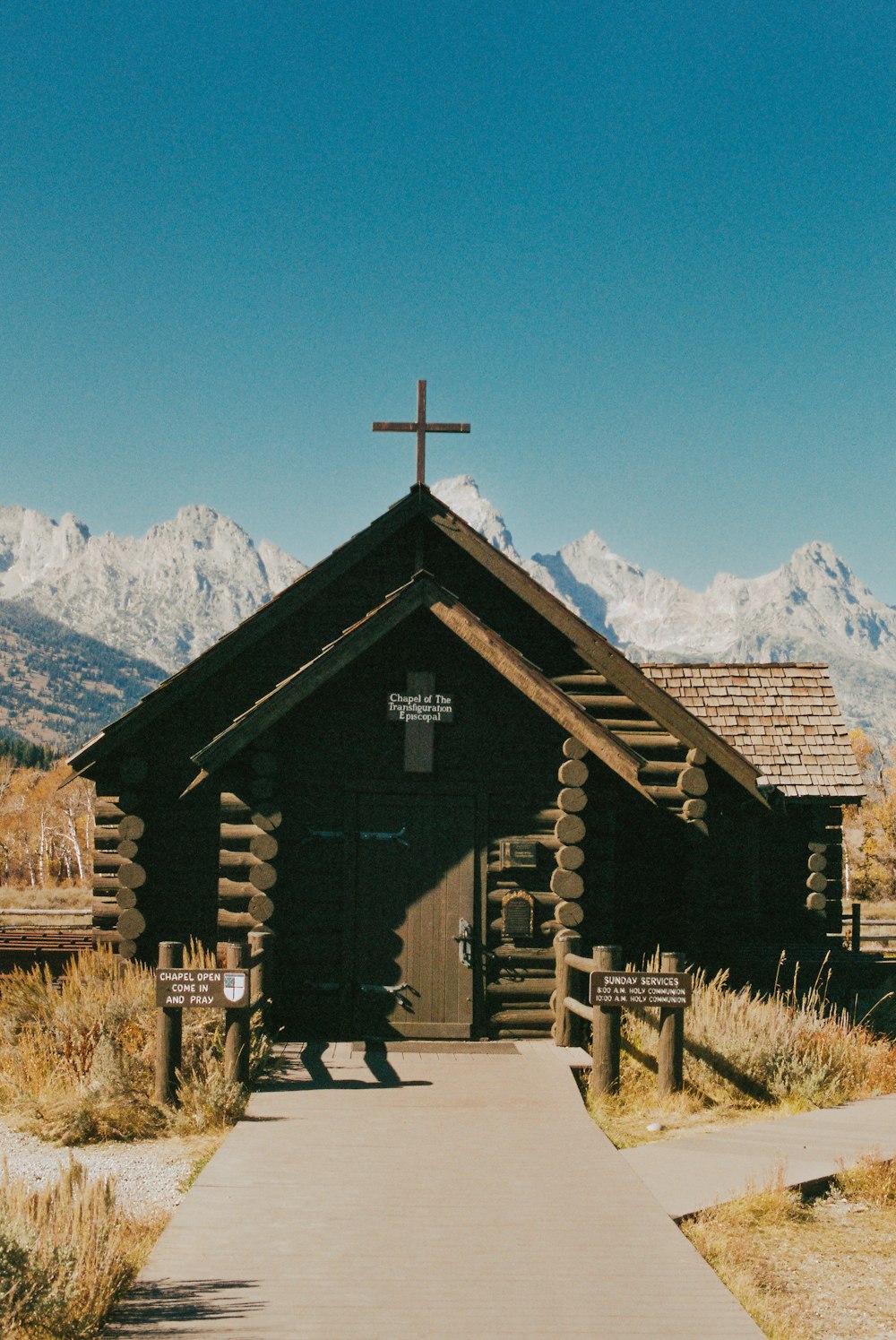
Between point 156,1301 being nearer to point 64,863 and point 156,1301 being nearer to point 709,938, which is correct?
point 709,938

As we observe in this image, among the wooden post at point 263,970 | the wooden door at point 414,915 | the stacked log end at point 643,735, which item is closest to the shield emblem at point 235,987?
the wooden post at point 263,970

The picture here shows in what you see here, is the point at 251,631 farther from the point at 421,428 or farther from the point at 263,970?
the point at 263,970

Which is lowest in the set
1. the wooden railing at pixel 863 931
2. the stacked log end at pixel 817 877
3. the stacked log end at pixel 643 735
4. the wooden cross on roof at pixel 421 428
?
the wooden railing at pixel 863 931

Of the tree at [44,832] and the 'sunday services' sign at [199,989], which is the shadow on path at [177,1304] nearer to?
the 'sunday services' sign at [199,989]

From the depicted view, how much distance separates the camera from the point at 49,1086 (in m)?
9.14

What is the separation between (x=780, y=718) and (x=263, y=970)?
1074 cm

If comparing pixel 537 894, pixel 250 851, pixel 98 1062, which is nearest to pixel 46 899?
pixel 250 851

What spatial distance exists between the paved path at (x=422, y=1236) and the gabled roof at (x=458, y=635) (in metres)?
3.17

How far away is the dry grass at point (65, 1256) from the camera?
4789mm

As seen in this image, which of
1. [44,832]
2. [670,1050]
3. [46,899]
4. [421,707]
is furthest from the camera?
[44,832]

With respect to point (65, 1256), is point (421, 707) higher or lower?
higher

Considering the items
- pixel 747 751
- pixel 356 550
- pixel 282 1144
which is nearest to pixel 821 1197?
pixel 282 1144

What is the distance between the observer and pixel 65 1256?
16.6ft

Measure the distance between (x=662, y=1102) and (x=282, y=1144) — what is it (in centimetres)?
318
